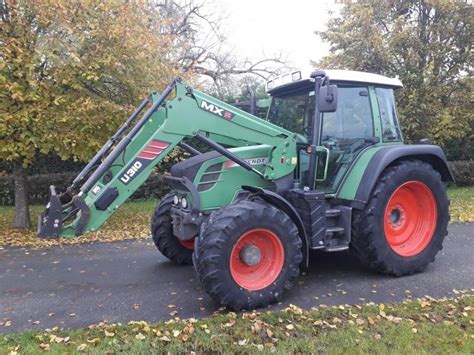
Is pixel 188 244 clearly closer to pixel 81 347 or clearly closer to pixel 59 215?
pixel 59 215

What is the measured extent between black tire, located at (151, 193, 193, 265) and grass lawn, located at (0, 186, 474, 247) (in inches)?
97.9

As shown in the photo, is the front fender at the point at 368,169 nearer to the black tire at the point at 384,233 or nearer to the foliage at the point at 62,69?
the black tire at the point at 384,233

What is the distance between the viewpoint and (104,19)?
8.84 meters

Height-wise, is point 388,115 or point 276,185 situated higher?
point 388,115

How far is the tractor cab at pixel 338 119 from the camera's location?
5.36m

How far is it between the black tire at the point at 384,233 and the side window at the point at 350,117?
616mm

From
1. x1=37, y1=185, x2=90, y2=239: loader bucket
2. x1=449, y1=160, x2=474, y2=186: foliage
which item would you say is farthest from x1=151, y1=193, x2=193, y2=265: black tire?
x1=449, y1=160, x2=474, y2=186: foliage

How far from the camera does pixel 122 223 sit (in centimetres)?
1035

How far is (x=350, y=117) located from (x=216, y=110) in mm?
1789

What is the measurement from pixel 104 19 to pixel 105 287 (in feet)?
19.0

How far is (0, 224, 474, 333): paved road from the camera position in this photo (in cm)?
444

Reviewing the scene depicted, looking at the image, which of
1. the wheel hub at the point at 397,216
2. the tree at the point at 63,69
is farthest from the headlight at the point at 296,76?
the tree at the point at 63,69

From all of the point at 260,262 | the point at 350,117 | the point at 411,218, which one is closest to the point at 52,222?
the point at 260,262

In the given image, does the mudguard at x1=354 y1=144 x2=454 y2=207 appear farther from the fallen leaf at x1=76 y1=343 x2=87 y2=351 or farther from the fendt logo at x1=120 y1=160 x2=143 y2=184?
the fallen leaf at x1=76 y1=343 x2=87 y2=351
